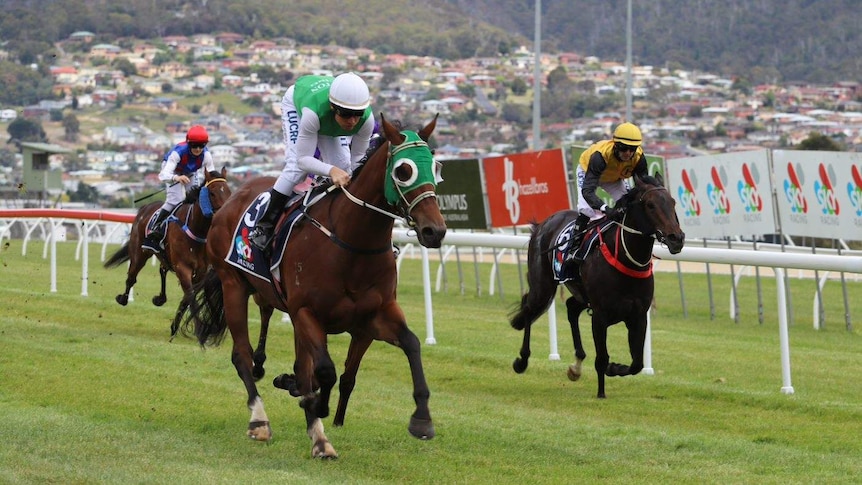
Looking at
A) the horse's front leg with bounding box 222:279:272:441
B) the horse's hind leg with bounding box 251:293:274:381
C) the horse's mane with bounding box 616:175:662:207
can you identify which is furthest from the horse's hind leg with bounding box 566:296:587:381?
the horse's front leg with bounding box 222:279:272:441

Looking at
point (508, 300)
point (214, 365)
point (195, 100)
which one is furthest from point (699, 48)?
point (214, 365)

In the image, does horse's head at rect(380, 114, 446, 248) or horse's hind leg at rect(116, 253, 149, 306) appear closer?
horse's head at rect(380, 114, 446, 248)

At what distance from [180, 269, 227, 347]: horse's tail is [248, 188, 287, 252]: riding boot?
4.31 feet

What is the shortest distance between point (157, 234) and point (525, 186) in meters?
6.71

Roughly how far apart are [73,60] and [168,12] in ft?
47.9

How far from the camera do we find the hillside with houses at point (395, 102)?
69.8 m

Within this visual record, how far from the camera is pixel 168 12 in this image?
99125mm

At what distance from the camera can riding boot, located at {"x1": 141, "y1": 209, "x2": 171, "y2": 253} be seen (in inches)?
527

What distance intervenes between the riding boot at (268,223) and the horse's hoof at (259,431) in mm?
948

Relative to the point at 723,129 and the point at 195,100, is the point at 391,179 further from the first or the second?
the point at 723,129

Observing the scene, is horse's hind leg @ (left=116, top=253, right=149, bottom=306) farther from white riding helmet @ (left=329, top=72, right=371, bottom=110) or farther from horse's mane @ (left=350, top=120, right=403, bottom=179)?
horse's mane @ (left=350, top=120, right=403, bottom=179)

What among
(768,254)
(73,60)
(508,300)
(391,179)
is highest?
(73,60)

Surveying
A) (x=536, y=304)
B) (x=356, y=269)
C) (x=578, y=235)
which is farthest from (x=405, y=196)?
(x=536, y=304)

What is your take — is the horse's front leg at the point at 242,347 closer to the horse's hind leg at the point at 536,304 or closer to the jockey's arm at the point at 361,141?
the jockey's arm at the point at 361,141
